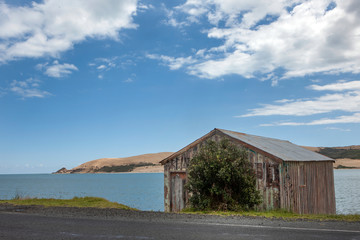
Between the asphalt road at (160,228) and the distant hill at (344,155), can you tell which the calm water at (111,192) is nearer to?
the asphalt road at (160,228)

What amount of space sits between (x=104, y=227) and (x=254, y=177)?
942 centimetres

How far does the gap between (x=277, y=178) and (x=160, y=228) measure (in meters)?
8.98

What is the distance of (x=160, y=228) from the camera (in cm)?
953

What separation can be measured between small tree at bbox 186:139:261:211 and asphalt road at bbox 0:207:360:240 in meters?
4.21

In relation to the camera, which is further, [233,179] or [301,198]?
[301,198]

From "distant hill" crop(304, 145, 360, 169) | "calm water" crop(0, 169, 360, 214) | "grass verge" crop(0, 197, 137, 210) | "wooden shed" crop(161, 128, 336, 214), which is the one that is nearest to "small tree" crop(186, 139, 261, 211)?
"wooden shed" crop(161, 128, 336, 214)

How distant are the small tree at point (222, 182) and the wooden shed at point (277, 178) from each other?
0.81 meters

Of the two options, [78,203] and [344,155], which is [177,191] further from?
[344,155]

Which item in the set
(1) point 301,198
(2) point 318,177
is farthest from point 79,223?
(2) point 318,177

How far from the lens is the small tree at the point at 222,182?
52.2 feet

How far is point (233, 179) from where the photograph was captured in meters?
16.1

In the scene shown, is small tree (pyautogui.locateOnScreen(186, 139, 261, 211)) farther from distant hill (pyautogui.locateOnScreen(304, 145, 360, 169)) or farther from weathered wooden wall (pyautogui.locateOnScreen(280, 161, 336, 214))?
distant hill (pyautogui.locateOnScreen(304, 145, 360, 169))

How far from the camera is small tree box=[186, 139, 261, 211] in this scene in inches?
626

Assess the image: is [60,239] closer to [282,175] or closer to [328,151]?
[282,175]
